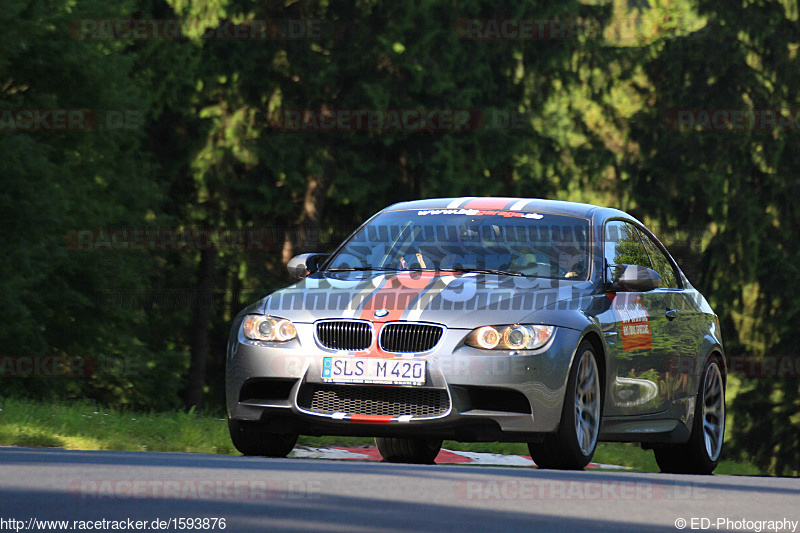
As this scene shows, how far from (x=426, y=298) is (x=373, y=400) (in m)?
0.68

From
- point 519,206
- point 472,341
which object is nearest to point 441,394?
point 472,341

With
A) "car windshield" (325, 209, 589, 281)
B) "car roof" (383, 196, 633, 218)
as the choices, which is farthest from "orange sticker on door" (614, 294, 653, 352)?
"car roof" (383, 196, 633, 218)

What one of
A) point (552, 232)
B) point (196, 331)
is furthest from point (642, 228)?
point (196, 331)

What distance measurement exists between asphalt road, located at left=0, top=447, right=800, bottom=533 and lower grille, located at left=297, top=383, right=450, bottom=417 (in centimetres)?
49

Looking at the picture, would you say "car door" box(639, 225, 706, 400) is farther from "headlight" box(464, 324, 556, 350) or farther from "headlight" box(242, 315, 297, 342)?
"headlight" box(242, 315, 297, 342)

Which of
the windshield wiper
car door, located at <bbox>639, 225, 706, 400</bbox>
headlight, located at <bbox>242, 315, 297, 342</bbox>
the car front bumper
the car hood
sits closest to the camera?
the car front bumper

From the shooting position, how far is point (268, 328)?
9.02m

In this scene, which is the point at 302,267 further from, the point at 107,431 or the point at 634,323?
the point at 107,431

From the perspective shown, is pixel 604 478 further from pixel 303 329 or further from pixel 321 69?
pixel 321 69

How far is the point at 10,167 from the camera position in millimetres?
25453

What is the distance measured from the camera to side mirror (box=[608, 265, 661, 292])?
9.59m

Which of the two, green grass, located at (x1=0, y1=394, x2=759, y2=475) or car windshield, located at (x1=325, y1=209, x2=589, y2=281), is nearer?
car windshield, located at (x1=325, y1=209, x2=589, y2=281)

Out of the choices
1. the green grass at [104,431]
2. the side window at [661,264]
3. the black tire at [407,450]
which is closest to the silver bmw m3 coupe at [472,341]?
the side window at [661,264]

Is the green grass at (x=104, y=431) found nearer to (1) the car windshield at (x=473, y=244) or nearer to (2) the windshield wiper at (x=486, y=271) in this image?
(1) the car windshield at (x=473, y=244)
